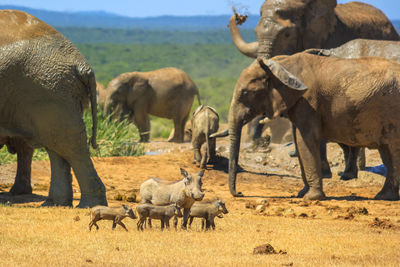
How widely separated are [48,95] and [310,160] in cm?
448

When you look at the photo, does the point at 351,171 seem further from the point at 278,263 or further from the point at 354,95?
the point at 278,263

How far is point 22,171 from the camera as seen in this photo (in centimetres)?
1084

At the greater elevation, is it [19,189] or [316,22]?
[316,22]

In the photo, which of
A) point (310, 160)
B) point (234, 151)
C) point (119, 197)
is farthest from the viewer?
point (234, 151)

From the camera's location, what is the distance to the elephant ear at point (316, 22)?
55.9 feet

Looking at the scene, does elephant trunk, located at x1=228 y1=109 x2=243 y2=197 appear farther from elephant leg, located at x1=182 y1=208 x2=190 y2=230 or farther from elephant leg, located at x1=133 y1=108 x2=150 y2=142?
elephant leg, located at x1=133 y1=108 x2=150 y2=142

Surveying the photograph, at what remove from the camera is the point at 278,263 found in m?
6.64

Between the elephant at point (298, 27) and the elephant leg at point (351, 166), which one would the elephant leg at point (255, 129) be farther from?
the elephant leg at point (351, 166)

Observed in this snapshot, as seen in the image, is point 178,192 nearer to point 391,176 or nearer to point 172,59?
point 391,176

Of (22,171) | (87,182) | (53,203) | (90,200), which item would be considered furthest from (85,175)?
(22,171)

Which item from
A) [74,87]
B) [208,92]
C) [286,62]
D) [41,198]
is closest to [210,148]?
[286,62]

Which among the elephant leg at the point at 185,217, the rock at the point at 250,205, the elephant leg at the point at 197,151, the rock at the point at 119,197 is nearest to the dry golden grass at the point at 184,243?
the elephant leg at the point at 185,217

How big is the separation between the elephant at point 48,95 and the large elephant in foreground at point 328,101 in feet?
10.5

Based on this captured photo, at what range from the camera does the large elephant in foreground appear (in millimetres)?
11375
